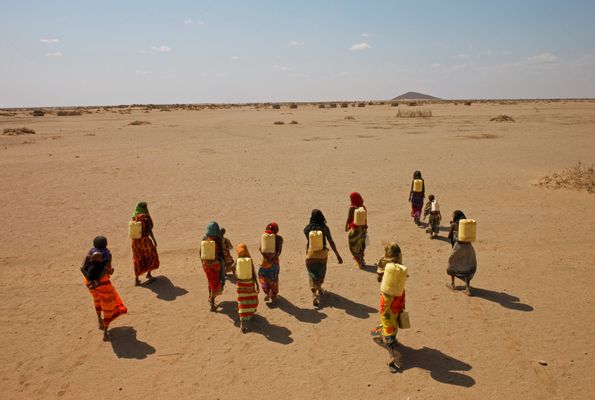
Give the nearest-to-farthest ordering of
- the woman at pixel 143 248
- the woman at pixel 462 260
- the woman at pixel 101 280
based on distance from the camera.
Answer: the woman at pixel 101 280 → the woman at pixel 462 260 → the woman at pixel 143 248

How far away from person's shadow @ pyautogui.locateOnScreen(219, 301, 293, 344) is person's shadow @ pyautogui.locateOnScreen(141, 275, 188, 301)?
41.7 inches

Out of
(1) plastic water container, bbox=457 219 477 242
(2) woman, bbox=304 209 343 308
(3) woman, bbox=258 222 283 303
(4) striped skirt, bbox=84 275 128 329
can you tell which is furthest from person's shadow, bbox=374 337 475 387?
(4) striped skirt, bbox=84 275 128 329

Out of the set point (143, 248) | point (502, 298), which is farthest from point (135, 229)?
point (502, 298)

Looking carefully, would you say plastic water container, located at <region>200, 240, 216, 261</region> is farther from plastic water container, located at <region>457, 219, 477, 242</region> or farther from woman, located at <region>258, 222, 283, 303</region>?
plastic water container, located at <region>457, 219, 477, 242</region>

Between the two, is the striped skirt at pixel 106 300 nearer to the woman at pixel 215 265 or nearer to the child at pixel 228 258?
the woman at pixel 215 265

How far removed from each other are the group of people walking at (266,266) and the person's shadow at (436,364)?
0.27 m

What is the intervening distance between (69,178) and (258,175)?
8.13m

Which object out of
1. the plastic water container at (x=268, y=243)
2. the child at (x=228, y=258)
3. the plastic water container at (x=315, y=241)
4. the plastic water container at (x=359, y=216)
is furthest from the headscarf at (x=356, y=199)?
the child at (x=228, y=258)

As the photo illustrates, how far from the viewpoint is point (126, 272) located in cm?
891

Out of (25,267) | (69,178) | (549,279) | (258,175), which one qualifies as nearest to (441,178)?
(258,175)

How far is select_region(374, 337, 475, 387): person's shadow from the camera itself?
5.22 m

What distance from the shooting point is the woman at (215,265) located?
686 centimetres

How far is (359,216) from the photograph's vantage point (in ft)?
27.6

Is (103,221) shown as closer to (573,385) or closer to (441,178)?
(573,385)
